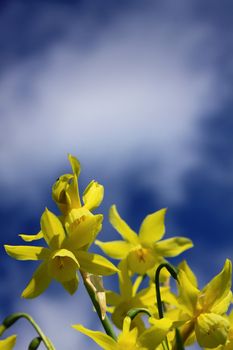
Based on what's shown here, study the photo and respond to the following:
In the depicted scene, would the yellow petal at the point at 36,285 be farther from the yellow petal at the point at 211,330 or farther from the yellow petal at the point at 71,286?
the yellow petal at the point at 211,330

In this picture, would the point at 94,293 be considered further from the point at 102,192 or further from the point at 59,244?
the point at 102,192

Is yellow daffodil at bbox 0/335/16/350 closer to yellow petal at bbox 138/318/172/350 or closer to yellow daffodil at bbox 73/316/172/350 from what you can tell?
yellow daffodil at bbox 73/316/172/350

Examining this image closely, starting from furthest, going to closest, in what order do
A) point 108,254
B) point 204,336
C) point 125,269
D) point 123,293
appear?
point 108,254
point 125,269
point 123,293
point 204,336

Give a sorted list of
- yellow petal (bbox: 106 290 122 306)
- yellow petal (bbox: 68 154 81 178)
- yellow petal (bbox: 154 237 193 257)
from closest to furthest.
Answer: yellow petal (bbox: 68 154 81 178)
yellow petal (bbox: 106 290 122 306)
yellow petal (bbox: 154 237 193 257)

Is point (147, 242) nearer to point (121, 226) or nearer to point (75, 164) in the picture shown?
point (121, 226)

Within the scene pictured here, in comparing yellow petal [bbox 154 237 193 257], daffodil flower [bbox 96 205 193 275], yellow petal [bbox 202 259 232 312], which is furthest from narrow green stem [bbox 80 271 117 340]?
yellow petal [bbox 154 237 193 257]

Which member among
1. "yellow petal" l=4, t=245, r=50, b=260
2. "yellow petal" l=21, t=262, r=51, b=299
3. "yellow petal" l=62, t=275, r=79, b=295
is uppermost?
"yellow petal" l=4, t=245, r=50, b=260

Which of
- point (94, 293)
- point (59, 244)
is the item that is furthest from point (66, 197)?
point (94, 293)
